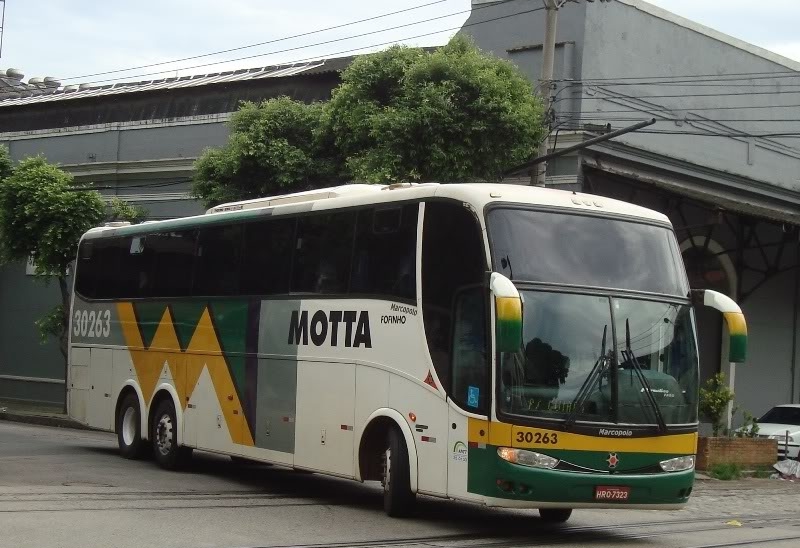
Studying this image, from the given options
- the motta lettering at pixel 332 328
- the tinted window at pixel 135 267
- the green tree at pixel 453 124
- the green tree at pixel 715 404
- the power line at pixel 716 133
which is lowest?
the green tree at pixel 715 404

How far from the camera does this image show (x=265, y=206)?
15555mm

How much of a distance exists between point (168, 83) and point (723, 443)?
22497 mm

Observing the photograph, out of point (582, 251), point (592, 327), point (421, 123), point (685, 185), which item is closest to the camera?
point (592, 327)

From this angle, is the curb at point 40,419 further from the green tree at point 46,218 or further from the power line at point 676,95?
the power line at point 676,95

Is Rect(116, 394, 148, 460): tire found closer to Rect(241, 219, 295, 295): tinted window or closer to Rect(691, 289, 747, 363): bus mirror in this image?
Rect(241, 219, 295, 295): tinted window

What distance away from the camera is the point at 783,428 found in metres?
25.5

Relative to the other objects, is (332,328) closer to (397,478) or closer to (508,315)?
(397,478)

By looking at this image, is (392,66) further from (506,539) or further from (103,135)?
(103,135)

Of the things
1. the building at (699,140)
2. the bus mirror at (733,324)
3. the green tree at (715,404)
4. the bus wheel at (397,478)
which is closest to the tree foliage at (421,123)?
the building at (699,140)

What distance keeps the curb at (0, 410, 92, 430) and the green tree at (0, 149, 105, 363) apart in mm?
1701

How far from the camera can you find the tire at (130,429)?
58.7 feet

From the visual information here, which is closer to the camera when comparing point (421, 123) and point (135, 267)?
point (135, 267)

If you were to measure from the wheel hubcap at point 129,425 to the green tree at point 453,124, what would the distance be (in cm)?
601

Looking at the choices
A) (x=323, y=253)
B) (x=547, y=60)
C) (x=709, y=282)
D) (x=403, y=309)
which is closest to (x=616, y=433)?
(x=403, y=309)
